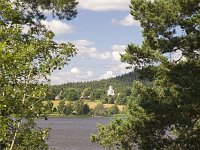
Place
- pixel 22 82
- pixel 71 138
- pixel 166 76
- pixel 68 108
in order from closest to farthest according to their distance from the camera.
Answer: pixel 22 82, pixel 166 76, pixel 71 138, pixel 68 108

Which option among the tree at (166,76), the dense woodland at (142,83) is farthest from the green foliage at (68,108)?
the tree at (166,76)

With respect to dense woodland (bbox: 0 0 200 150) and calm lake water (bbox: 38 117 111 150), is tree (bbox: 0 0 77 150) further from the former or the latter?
calm lake water (bbox: 38 117 111 150)

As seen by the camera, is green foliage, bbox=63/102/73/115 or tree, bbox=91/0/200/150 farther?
green foliage, bbox=63/102/73/115

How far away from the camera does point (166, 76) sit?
23453 millimetres

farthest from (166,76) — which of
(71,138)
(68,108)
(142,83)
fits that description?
(68,108)

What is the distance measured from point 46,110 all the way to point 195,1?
12.6 metres

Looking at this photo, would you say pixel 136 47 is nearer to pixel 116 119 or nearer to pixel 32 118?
pixel 116 119

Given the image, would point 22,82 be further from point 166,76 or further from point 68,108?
point 68,108

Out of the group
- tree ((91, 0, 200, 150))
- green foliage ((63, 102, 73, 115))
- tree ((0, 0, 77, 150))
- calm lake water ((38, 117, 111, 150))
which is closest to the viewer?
tree ((0, 0, 77, 150))

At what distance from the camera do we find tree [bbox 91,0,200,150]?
21.4 m

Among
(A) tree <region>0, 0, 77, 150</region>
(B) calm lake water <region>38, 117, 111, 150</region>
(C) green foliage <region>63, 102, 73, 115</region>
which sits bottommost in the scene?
(B) calm lake water <region>38, 117, 111, 150</region>

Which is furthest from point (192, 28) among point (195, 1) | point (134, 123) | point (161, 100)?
point (134, 123)

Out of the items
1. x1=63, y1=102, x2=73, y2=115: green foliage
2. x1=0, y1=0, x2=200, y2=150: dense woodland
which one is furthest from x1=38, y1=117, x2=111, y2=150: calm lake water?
x1=63, y1=102, x2=73, y2=115: green foliage

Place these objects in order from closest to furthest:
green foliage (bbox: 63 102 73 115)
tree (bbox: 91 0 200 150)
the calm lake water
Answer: tree (bbox: 91 0 200 150) < the calm lake water < green foliage (bbox: 63 102 73 115)
